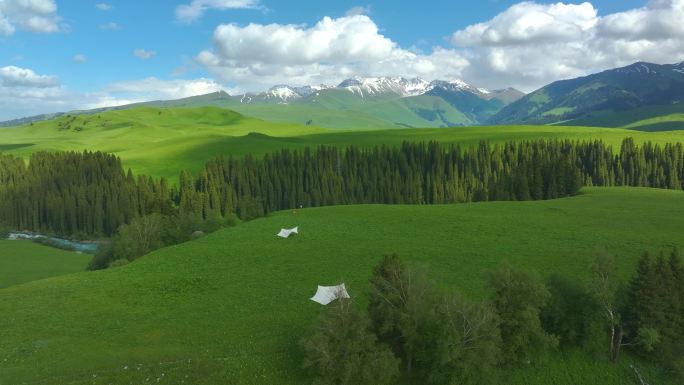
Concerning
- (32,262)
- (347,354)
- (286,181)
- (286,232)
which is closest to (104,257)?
(32,262)

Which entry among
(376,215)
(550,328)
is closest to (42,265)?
(376,215)

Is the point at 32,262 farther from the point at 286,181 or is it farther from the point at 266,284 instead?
the point at 286,181

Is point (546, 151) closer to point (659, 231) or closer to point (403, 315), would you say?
point (659, 231)

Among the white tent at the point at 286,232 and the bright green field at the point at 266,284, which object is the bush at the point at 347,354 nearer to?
the bright green field at the point at 266,284

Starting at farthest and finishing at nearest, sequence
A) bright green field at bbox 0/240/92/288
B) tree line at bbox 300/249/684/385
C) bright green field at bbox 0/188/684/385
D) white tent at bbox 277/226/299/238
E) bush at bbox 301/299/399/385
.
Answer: bright green field at bbox 0/240/92/288, white tent at bbox 277/226/299/238, bright green field at bbox 0/188/684/385, tree line at bbox 300/249/684/385, bush at bbox 301/299/399/385

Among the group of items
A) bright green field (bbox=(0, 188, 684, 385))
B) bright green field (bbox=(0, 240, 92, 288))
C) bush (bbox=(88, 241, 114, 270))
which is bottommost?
bright green field (bbox=(0, 240, 92, 288))

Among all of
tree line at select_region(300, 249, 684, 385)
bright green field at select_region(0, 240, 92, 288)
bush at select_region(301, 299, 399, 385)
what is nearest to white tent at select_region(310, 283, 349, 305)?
tree line at select_region(300, 249, 684, 385)

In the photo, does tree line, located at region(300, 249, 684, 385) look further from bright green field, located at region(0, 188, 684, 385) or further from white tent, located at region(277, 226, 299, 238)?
white tent, located at region(277, 226, 299, 238)
